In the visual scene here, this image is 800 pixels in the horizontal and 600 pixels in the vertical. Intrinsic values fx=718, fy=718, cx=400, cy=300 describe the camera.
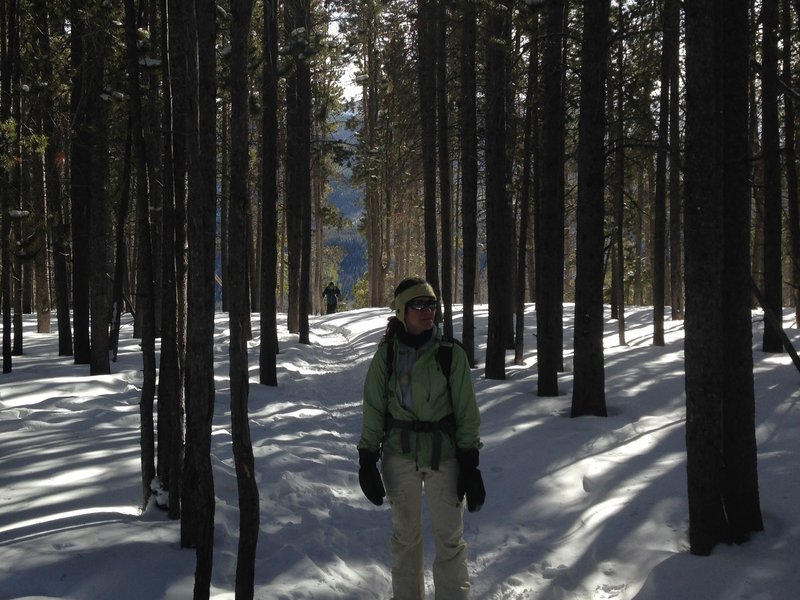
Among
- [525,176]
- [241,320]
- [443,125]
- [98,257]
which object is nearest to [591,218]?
[525,176]

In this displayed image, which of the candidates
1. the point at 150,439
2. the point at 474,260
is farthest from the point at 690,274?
the point at 474,260

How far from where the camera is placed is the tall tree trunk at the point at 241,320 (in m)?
3.98

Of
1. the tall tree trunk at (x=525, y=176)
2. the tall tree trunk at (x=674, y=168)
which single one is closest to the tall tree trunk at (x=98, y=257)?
the tall tree trunk at (x=525, y=176)

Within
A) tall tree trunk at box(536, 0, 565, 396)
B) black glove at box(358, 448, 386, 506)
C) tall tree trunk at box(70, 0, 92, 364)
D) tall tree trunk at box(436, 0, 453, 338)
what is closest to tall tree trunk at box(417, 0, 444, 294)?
tall tree trunk at box(436, 0, 453, 338)

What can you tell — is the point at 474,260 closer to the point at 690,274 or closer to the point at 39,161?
the point at 690,274

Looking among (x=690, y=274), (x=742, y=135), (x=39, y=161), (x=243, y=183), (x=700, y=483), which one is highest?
(x=39, y=161)

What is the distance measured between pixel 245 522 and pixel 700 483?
315 cm

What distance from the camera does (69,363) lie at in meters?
15.1

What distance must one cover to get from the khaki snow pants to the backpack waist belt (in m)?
0.10

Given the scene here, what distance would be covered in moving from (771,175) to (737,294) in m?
6.09

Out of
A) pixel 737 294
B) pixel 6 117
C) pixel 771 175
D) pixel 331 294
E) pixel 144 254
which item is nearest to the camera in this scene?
pixel 737 294

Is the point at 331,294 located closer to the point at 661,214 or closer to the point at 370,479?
the point at 661,214

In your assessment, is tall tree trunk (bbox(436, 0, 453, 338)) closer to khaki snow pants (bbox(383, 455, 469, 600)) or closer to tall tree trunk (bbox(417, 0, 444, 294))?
tall tree trunk (bbox(417, 0, 444, 294))

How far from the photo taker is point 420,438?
4.27m
